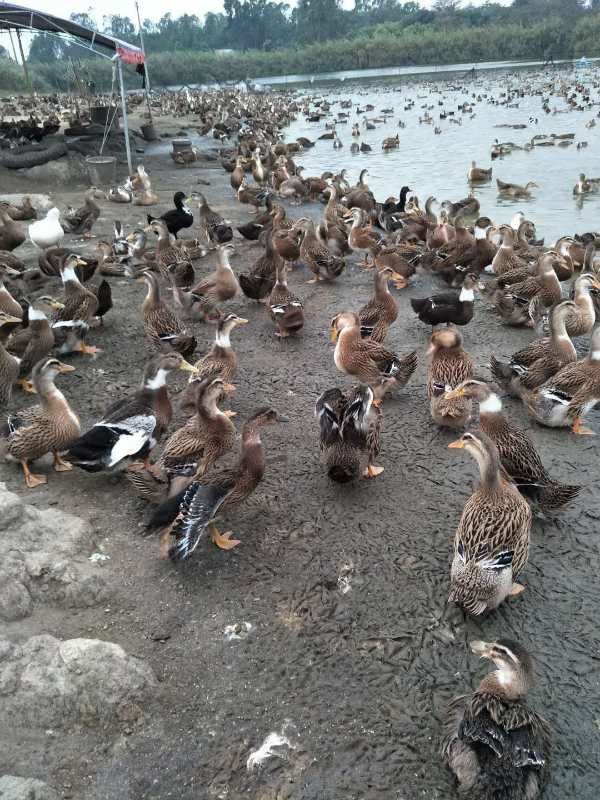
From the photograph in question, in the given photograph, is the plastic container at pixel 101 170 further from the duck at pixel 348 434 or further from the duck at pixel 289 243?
the duck at pixel 348 434

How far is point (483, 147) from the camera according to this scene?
2620cm

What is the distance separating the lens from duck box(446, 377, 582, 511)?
4824mm

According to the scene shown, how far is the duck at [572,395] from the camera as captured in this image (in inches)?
241

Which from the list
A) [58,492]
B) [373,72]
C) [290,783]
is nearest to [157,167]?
[58,492]

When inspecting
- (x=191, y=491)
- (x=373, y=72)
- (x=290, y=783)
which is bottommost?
(x=290, y=783)

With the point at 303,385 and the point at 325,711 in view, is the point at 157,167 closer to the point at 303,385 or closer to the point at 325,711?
the point at 303,385

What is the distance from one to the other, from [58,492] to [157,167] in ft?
61.9

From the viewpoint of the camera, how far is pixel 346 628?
13.2ft

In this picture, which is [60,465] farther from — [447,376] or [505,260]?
[505,260]

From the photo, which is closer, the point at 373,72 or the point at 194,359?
the point at 194,359

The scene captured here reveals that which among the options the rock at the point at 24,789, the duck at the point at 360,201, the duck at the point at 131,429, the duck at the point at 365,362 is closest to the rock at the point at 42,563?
the duck at the point at 131,429

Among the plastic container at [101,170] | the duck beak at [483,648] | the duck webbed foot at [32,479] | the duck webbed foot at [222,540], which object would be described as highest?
the plastic container at [101,170]

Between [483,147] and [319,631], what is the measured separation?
26.4 meters

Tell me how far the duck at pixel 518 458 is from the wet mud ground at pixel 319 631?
273mm
